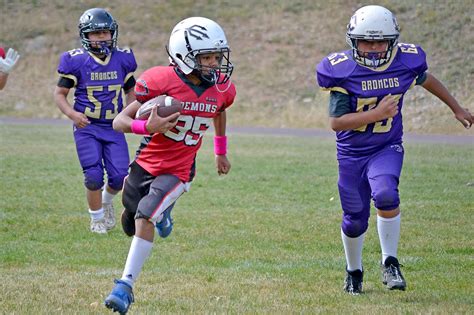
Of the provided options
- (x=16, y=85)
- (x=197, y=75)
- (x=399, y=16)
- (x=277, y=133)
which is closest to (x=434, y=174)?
(x=197, y=75)

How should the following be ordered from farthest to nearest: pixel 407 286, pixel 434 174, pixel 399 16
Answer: pixel 399 16 → pixel 434 174 → pixel 407 286

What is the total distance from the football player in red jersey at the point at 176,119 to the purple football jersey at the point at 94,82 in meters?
2.75

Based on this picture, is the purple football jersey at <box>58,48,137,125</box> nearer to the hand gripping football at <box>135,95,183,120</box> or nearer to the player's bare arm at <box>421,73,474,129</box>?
the hand gripping football at <box>135,95,183,120</box>

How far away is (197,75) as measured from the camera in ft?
18.0

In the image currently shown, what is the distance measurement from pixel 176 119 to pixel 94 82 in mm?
3375

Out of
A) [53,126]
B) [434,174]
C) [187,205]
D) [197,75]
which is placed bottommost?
[53,126]

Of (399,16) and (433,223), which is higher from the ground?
(433,223)

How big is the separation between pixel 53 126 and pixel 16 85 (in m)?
6.61

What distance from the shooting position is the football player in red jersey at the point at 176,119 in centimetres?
523

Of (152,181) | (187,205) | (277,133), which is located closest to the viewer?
(152,181)

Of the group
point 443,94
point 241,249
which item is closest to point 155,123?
point 443,94

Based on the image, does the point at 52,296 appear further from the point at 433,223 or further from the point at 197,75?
the point at 433,223

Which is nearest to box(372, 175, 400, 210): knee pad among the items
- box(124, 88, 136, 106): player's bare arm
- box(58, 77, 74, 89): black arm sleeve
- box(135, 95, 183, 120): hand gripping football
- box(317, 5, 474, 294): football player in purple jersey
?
box(317, 5, 474, 294): football player in purple jersey

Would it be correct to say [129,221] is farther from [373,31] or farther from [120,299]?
[373,31]
